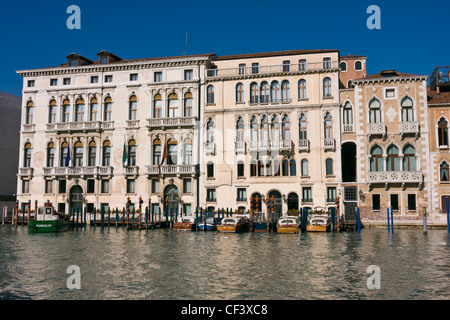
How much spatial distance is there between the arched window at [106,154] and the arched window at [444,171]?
96.0 ft

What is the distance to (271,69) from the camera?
40.2 meters

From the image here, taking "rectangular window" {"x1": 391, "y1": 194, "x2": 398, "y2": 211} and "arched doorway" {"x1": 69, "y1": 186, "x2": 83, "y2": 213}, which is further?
"arched doorway" {"x1": 69, "y1": 186, "x2": 83, "y2": 213}

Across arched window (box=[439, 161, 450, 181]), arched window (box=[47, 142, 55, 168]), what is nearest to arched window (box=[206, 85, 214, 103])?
arched window (box=[47, 142, 55, 168])

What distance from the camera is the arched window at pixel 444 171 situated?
35.8 meters

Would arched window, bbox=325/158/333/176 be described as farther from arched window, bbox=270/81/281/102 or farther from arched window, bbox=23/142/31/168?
arched window, bbox=23/142/31/168

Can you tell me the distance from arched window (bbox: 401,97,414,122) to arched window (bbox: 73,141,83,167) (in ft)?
97.5

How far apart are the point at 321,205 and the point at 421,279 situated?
77.1ft

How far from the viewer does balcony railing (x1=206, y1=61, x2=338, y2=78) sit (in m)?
38.8

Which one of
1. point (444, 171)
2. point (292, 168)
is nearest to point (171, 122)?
point (292, 168)

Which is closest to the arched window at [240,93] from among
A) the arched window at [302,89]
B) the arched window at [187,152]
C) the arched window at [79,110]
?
the arched window at [302,89]

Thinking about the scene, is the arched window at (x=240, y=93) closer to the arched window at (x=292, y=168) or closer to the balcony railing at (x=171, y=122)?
the balcony railing at (x=171, y=122)

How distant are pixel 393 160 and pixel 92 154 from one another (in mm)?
27539
